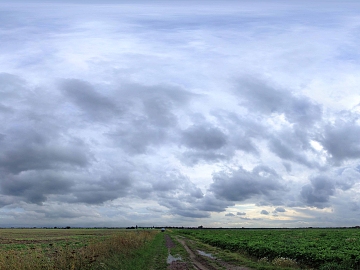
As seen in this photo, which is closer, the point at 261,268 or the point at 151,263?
the point at 261,268

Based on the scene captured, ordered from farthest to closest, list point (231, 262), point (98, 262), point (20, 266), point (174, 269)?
point (231, 262) < point (174, 269) < point (98, 262) < point (20, 266)

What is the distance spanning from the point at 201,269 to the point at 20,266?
12229 millimetres

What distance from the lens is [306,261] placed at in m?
23.7

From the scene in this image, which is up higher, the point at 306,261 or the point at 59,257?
the point at 59,257

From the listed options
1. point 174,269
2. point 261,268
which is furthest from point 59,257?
point 261,268

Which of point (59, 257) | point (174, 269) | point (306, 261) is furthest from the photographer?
point (306, 261)

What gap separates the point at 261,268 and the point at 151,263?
331 inches

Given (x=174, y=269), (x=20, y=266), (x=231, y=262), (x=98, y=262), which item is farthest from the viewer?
(x=231, y=262)

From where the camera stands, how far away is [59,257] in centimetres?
1507

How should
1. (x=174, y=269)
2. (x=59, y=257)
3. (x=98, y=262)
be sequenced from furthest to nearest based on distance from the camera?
1. (x=174, y=269)
2. (x=98, y=262)
3. (x=59, y=257)

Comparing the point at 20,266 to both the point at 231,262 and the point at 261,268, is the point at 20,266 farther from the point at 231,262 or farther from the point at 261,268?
the point at 231,262

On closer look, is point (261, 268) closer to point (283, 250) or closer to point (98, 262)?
point (283, 250)

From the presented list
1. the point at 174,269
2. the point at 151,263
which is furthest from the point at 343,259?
the point at 151,263

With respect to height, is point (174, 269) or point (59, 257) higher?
point (59, 257)
